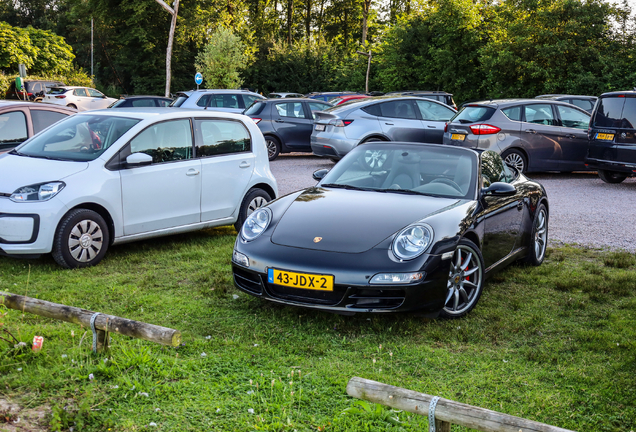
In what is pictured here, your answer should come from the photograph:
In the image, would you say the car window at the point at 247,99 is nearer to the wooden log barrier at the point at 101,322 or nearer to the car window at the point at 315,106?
the car window at the point at 315,106

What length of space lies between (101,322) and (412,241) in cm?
229

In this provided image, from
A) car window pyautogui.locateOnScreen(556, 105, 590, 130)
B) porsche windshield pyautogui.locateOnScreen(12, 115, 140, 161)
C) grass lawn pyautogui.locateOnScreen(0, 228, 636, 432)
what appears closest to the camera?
grass lawn pyautogui.locateOnScreen(0, 228, 636, 432)

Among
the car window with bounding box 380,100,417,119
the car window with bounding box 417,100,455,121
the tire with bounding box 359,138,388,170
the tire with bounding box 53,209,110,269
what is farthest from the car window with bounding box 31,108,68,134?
the car window with bounding box 417,100,455,121

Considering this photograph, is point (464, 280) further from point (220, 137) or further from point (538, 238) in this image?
point (220, 137)

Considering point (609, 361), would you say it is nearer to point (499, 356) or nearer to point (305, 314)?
point (499, 356)

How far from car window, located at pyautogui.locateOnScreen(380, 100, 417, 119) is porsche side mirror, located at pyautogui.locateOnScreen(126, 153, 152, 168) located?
8.50m

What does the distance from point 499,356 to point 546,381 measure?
0.45 metres

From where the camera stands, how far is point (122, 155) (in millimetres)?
6625

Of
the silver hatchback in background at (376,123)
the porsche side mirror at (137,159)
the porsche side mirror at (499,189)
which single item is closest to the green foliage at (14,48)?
the silver hatchback in background at (376,123)

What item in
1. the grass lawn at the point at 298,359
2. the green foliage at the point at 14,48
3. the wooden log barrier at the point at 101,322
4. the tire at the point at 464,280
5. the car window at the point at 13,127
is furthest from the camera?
the green foliage at the point at 14,48

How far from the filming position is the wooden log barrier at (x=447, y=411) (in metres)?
2.41

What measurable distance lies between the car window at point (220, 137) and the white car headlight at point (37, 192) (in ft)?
5.82

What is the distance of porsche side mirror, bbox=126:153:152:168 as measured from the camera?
652cm

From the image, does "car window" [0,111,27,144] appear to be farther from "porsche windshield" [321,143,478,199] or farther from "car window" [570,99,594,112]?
"car window" [570,99,594,112]
